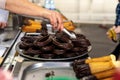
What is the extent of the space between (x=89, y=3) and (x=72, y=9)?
8.7 inches

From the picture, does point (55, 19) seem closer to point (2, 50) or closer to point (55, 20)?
point (55, 20)

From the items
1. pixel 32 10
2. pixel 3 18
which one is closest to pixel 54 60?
pixel 32 10

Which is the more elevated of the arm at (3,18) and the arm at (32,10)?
the arm at (32,10)

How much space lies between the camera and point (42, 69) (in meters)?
1.02

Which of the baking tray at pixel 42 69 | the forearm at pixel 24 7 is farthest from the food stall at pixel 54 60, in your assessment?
the forearm at pixel 24 7

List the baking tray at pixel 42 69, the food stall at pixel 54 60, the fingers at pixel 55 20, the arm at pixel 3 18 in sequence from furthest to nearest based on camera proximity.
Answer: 1. the arm at pixel 3 18
2. the fingers at pixel 55 20
3. the baking tray at pixel 42 69
4. the food stall at pixel 54 60

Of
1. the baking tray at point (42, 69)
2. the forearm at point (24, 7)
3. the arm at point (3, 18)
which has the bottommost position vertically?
the baking tray at point (42, 69)

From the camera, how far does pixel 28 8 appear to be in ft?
4.00

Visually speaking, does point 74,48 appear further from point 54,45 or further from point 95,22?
point 95,22

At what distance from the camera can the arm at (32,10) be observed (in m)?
1.15

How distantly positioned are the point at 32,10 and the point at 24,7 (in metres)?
0.05

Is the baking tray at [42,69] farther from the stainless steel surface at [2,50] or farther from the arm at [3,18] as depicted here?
the arm at [3,18]

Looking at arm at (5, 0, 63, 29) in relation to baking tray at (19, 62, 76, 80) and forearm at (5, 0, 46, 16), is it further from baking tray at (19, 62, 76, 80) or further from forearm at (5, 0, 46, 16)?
baking tray at (19, 62, 76, 80)

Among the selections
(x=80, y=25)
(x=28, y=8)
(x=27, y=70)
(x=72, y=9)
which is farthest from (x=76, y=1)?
(x=27, y=70)
